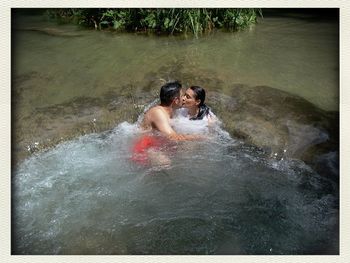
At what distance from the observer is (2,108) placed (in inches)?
156

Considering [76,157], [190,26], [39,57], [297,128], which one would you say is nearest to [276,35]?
[190,26]

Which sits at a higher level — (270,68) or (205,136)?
(270,68)

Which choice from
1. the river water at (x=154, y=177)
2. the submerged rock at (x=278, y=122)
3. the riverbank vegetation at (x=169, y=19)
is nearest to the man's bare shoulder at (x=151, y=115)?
the river water at (x=154, y=177)

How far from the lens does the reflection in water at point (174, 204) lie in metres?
3.67

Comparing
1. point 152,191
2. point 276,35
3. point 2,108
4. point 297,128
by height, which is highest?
point 276,35

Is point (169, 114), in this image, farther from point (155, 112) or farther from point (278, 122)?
point (278, 122)

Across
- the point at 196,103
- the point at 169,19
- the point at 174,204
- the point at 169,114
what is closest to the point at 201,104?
the point at 196,103

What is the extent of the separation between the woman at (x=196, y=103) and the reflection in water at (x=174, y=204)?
1.87ft

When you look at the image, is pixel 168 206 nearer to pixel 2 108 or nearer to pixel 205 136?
pixel 205 136

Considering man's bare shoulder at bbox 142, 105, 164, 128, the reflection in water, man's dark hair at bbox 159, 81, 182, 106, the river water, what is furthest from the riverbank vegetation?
the reflection in water

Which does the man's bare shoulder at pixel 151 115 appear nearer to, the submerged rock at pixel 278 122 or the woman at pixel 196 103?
the woman at pixel 196 103

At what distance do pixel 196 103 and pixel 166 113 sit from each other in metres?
0.41

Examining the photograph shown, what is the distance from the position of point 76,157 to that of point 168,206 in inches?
51.7
